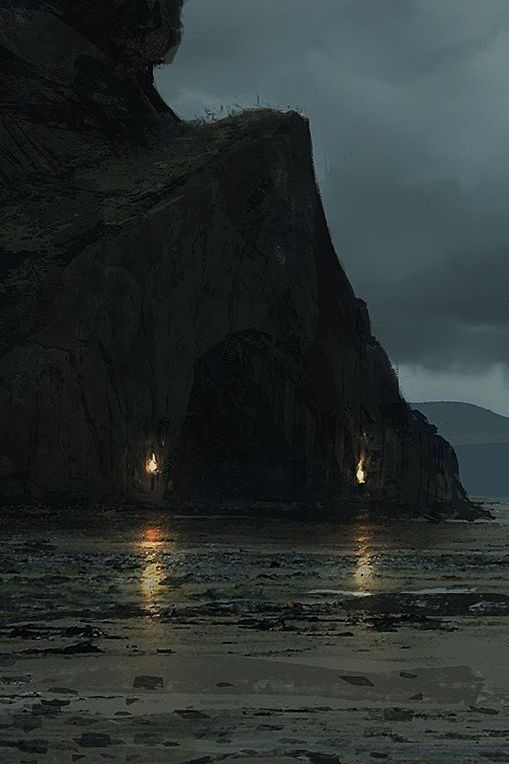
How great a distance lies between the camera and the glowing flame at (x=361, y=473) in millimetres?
91250

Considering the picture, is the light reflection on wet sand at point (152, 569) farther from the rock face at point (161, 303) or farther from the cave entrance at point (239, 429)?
the cave entrance at point (239, 429)

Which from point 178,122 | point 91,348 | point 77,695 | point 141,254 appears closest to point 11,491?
point 91,348

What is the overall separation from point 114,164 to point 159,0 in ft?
63.8

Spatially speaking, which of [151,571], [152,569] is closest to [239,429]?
[152,569]

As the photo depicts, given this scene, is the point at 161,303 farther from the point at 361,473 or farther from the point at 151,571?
the point at 151,571

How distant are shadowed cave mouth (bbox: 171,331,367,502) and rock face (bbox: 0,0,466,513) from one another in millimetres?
170

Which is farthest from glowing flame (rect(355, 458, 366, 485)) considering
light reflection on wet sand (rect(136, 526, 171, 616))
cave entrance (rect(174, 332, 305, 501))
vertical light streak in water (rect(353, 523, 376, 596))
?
vertical light streak in water (rect(353, 523, 376, 596))

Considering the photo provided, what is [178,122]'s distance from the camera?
9612cm

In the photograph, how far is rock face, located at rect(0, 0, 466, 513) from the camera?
68.5 metres

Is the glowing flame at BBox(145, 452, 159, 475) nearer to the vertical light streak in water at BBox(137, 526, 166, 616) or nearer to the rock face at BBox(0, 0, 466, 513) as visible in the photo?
the rock face at BBox(0, 0, 466, 513)

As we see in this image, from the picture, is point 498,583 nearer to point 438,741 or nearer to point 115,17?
point 438,741

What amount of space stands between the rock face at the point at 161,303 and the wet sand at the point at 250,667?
46735 mm

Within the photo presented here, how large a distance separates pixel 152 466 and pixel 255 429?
1557 centimetres

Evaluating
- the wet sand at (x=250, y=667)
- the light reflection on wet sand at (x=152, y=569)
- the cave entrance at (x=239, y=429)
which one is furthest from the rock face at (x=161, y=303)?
the wet sand at (x=250, y=667)
